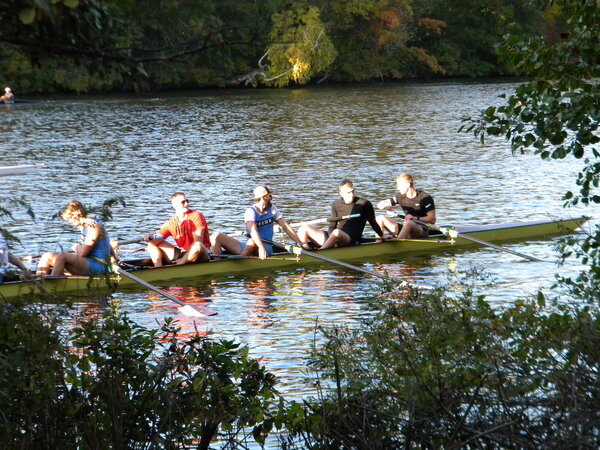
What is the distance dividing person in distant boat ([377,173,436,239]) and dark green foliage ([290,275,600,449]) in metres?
8.98

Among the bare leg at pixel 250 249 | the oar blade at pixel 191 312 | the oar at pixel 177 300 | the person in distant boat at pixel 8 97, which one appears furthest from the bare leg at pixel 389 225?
the person in distant boat at pixel 8 97

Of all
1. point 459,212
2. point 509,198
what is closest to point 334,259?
point 459,212

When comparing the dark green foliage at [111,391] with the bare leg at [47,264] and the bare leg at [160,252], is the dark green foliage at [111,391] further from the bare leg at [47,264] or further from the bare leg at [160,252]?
the bare leg at [160,252]

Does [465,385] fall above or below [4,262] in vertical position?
below

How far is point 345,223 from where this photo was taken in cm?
1470

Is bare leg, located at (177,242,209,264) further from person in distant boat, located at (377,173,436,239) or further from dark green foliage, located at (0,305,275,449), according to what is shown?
dark green foliage, located at (0,305,275,449)

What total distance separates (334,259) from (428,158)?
1412 centimetres

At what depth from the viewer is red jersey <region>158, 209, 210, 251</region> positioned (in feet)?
43.9

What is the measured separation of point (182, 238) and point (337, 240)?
2.31 metres

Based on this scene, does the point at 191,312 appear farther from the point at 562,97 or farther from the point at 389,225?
the point at 562,97

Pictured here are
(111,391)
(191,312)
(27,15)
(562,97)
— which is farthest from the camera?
(191,312)

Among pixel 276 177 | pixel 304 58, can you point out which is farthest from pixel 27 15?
pixel 304 58

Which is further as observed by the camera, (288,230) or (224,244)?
(224,244)

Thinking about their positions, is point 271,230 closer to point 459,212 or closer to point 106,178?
point 459,212
